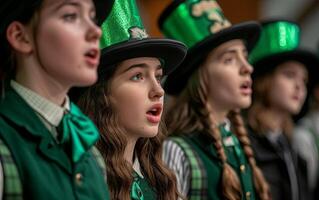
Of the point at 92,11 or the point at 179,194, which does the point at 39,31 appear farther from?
the point at 179,194

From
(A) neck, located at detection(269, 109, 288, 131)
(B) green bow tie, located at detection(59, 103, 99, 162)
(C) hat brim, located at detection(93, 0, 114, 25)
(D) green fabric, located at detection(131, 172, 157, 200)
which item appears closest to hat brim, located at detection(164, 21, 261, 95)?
(A) neck, located at detection(269, 109, 288, 131)

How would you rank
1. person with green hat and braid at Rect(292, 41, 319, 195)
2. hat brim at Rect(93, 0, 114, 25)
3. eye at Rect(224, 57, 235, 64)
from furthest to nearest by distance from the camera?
1. person with green hat and braid at Rect(292, 41, 319, 195)
2. eye at Rect(224, 57, 235, 64)
3. hat brim at Rect(93, 0, 114, 25)

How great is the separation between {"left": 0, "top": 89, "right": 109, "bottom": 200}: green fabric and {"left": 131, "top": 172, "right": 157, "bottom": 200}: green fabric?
428 mm

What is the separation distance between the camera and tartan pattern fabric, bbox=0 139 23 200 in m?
1.86

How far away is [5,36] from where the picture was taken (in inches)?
79.4

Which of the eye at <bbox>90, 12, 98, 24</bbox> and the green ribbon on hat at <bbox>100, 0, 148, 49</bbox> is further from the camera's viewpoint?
the green ribbon on hat at <bbox>100, 0, 148, 49</bbox>

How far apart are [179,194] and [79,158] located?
76 centimetres

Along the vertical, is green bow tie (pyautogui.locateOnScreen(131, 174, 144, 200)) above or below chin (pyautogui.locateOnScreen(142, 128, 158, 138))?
below

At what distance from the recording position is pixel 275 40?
3.86 meters

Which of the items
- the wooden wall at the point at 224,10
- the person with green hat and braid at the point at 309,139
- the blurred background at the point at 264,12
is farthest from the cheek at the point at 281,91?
the wooden wall at the point at 224,10

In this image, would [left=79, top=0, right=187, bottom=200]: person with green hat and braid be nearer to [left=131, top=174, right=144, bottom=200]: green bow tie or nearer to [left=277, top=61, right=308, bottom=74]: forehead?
[left=131, top=174, right=144, bottom=200]: green bow tie

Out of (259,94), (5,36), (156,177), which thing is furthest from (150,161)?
(259,94)

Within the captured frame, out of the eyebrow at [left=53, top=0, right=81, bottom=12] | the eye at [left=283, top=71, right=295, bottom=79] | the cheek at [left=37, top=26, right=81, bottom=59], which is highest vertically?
the eyebrow at [left=53, top=0, right=81, bottom=12]

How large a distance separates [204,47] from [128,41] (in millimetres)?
708
